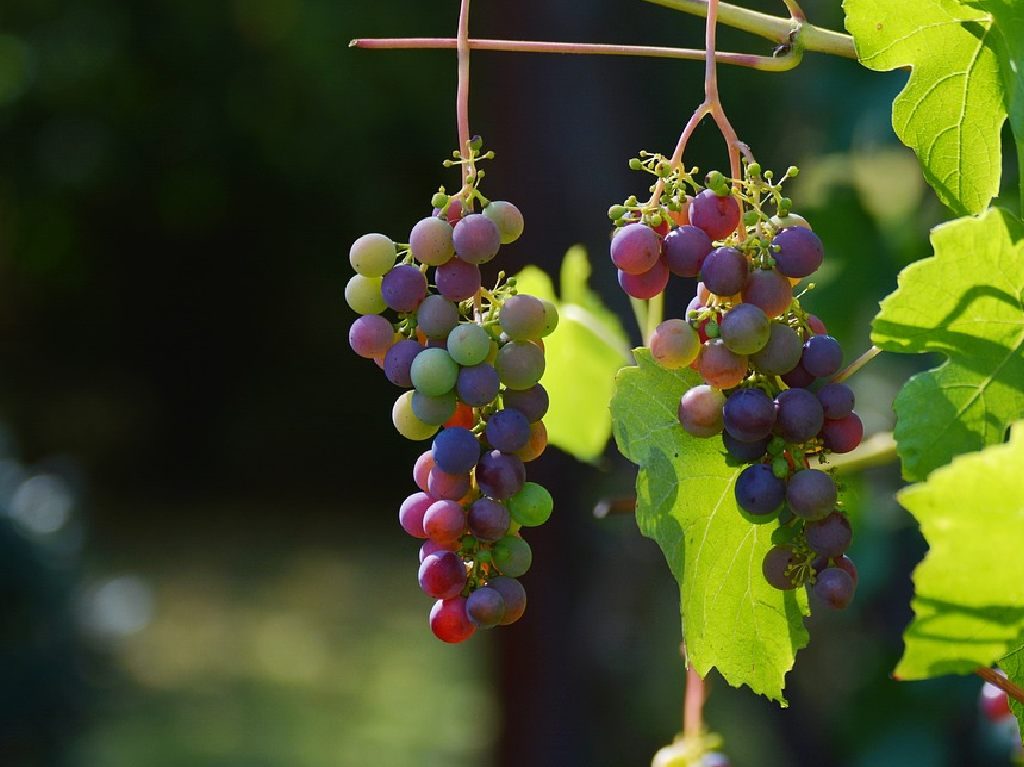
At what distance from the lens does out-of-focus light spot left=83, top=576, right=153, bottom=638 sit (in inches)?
156

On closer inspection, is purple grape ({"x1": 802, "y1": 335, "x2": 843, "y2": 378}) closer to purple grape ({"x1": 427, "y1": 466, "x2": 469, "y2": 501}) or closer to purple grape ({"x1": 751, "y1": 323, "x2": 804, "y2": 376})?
purple grape ({"x1": 751, "y1": 323, "x2": 804, "y2": 376})

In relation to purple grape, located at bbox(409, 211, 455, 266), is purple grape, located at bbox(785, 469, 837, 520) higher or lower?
lower

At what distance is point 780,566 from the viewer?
0.50 m

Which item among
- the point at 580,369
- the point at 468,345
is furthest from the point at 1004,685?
the point at 580,369

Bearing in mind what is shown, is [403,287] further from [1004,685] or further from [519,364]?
[1004,685]

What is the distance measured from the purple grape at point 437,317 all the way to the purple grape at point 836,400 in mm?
143

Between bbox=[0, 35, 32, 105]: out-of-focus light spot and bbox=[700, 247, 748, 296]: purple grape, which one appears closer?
bbox=[700, 247, 748, 296]: purple grape

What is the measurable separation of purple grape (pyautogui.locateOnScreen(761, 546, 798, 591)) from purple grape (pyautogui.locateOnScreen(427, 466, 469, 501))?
0.13 m

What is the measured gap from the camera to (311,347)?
306 inches

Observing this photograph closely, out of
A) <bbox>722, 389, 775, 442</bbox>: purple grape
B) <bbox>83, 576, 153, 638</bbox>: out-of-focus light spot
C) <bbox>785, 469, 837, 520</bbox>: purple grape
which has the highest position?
<bbox>83, 576, 153, 638</bbox>: out-of-focus light spot

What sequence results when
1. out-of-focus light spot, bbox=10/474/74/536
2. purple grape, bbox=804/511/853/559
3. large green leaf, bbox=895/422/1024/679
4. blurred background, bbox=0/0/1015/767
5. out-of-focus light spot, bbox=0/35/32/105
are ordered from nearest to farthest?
large green leaf, bbox=895/422/1024/679 → purple grape, bbox=804/511/853/559 → blurred background, bbox=0/0/1015/767 → out-of-focus light spot, bbox=10/474/74/536 → out-of-focus light spot, bbox=0/35/32/105

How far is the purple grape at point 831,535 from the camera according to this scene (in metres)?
0.46

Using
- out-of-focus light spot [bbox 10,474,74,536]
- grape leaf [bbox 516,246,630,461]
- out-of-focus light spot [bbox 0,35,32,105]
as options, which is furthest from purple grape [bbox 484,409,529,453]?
out-of-focus light spot [bbox 0,35,32,105]

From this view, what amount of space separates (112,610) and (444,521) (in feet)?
12.7
